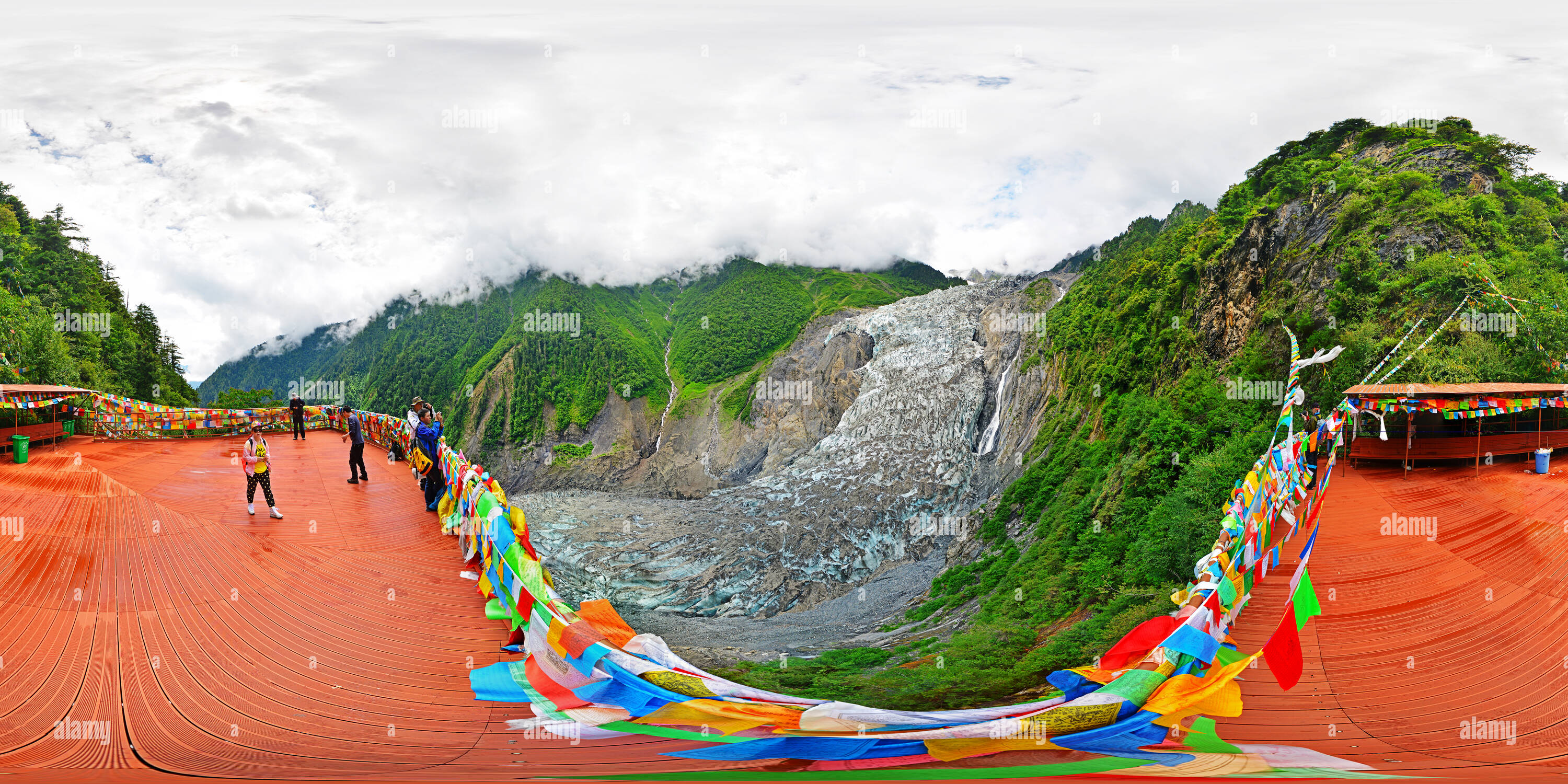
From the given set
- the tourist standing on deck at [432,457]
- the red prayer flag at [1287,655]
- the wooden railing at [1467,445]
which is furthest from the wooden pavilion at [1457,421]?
→ the tourist standing on deck at [432,457]

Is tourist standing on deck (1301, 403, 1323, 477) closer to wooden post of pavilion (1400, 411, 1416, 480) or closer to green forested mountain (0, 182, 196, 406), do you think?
wooden post of pavilion (1400, 411, 1416, 480)

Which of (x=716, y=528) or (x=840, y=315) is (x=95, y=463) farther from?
(x=840, y=315)

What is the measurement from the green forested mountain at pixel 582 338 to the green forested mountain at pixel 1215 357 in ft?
150

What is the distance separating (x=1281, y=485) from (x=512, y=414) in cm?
6300

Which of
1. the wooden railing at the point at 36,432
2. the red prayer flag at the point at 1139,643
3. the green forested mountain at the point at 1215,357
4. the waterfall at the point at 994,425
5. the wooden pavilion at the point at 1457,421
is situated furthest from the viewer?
the waterfall at the point at 994,425

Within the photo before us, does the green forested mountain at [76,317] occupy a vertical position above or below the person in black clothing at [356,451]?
above

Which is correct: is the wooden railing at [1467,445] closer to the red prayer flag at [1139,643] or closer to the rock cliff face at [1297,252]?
the rock cliff face at [1297,252]

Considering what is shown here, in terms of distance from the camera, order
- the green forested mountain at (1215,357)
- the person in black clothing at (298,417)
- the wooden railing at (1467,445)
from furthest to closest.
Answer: the person in black clothing at (298,417) → the green forested mountain at (1215,357) → the wooden railing at (1467,445)

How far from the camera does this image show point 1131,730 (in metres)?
4.01

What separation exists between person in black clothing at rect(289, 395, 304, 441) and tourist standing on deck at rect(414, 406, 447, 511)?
30.5 feet

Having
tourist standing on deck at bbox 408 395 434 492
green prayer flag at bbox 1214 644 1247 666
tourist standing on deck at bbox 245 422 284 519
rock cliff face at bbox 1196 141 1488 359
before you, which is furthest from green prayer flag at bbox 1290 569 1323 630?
rock cliff face at bbox 1196 141 1488 359

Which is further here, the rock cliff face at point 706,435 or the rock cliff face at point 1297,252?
the rock cliff face at point 706,435

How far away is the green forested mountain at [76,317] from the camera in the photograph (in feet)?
66.8

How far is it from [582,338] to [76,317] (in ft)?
142
